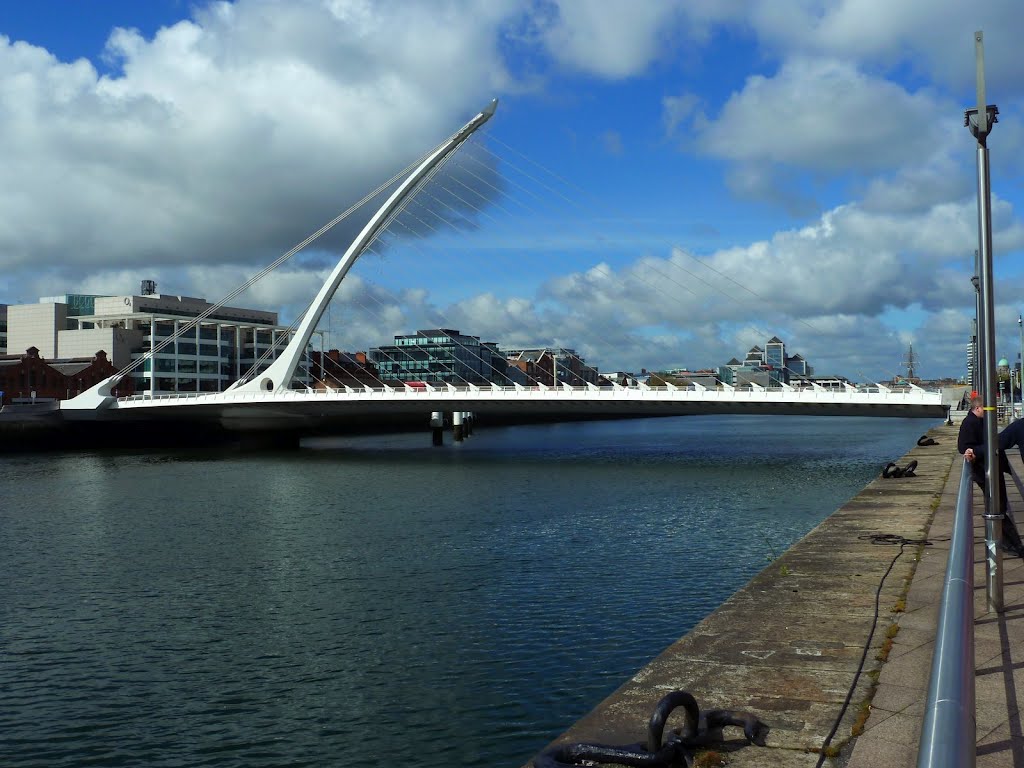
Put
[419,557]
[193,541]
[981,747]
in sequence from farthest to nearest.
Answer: [193,541], [419,557], [981,747]

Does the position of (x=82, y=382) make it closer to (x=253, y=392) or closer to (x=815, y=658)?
(x=253, y=392)

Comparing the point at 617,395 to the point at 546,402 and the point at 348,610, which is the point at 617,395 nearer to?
the point at 546,402

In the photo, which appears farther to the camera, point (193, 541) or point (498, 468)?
point (498, 468)

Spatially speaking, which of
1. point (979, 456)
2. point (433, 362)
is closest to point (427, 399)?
point (979, 456)

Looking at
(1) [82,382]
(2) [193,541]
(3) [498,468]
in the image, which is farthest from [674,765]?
(1) [82,382]

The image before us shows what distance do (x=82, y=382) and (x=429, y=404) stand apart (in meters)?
49.5

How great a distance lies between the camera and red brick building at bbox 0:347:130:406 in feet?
258

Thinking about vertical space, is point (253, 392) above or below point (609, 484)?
above

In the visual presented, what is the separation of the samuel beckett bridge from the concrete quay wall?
33.6 metres

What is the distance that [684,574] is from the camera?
16.8 m

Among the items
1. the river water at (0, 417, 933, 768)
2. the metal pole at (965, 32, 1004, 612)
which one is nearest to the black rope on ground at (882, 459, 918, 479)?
the river water at (0, 417, 933, 768)

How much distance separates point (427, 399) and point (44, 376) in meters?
47.8

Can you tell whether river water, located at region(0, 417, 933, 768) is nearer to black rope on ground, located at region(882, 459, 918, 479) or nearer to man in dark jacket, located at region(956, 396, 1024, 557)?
black rope on ground, located at region(882, 459, 918, 479)

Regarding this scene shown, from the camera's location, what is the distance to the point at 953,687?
140 inches
